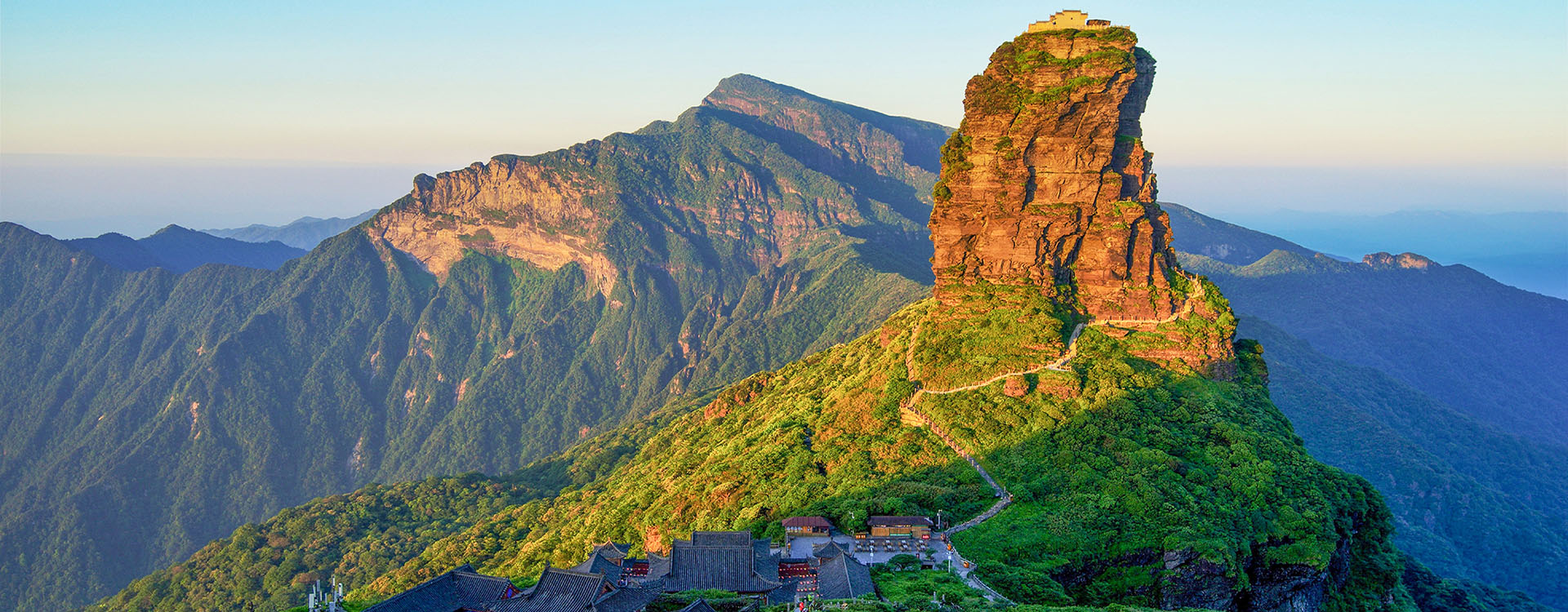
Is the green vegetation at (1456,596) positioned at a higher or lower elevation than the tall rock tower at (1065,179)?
lower

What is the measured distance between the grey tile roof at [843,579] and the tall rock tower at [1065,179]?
1433 inches

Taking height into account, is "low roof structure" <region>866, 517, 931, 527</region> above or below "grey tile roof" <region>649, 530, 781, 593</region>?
below

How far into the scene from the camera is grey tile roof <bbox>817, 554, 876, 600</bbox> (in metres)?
47.4

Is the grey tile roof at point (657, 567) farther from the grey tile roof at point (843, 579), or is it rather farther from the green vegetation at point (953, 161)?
the green vegetation at point (953, 161)

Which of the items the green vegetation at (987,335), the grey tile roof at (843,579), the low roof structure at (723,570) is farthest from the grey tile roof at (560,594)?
the green vegetation at (987,335)

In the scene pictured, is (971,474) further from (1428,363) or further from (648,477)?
(1428,363)

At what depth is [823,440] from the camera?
77.2 metres

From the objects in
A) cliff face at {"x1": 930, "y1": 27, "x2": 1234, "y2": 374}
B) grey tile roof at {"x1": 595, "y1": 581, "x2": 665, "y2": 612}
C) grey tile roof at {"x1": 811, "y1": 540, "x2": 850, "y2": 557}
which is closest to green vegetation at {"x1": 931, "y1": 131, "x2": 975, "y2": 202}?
cliff face at {"x1": 930, "y1": 27, "x2": 1234, "y2": 374}

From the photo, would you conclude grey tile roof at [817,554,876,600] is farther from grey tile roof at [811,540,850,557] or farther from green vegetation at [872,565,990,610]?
grey tile roof at [811,540,850,557]

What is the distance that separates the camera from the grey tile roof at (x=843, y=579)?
47.4 m

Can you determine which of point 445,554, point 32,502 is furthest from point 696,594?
point 32,502

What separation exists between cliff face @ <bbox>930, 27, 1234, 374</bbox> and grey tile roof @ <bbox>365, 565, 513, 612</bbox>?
45173 millimetres

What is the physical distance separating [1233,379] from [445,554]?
66.7 meters

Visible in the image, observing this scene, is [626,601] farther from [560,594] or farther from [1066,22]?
[1066,22]
